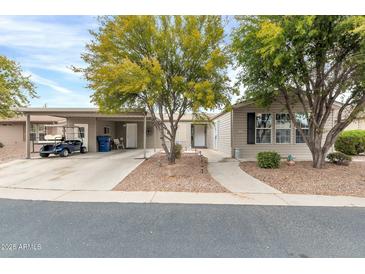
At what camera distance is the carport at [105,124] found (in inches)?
534

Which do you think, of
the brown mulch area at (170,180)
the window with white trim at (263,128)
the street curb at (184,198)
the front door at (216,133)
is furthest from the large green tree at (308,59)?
the front door at (216,133)

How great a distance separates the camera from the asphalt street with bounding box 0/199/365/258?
3375mm

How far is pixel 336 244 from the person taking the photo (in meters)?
3.61

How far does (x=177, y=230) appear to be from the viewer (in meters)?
4.09

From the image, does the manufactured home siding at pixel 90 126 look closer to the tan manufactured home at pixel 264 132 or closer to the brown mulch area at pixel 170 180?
the brown mulch area at pixel 170 180

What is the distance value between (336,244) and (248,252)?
1.46 m

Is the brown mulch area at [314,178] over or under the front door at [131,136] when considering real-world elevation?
under

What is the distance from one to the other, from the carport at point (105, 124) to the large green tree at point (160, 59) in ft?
9.97

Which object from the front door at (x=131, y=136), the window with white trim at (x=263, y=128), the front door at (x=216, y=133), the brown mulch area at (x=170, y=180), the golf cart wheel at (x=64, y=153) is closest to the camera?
the brown mulch area at (x=170, y=180)

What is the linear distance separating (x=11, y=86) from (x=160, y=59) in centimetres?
910

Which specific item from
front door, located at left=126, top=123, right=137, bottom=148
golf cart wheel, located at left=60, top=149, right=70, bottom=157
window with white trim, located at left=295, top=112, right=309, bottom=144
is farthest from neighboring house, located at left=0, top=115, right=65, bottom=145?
window with white trim, located at left=295, top=112, right=309, bottom=144

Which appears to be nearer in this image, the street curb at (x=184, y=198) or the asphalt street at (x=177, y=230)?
the asphalt street at (x=177, y=230)

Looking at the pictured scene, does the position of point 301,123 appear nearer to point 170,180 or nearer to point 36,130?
point 170,180

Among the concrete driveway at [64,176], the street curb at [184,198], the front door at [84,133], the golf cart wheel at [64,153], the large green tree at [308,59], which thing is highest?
the large green tree at [308,59]
